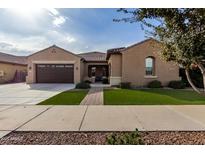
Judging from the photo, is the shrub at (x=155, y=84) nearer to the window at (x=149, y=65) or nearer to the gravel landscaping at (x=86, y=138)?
the window at (x=149, y=65)

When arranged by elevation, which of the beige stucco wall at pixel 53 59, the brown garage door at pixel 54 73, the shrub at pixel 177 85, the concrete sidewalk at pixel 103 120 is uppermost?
the beige stucco wall at pixel 53 59

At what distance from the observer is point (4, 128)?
21.4 ft

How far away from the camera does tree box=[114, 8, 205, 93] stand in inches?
192

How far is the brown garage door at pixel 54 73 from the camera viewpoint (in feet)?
91.2

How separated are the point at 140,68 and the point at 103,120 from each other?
14.7 m

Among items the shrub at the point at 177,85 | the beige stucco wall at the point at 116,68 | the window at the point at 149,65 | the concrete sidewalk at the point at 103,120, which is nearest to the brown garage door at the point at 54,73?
the beige stucco wall at the point at 116,68

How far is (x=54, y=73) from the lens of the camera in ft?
91.9

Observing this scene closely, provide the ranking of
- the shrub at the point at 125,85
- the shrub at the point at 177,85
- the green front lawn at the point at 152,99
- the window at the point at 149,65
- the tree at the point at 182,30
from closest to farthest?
the tree at the point at 182,30, the green front lawn at the point at 152,99, the shrub at the point at 177,85, the shrub at the point at 125,85, the window at the point at 149,65

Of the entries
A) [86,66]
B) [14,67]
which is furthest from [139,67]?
[14,67]

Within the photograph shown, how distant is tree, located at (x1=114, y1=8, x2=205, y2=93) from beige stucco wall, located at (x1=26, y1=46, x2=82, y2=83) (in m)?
22.2

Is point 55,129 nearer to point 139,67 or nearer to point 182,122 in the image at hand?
point 182,122
